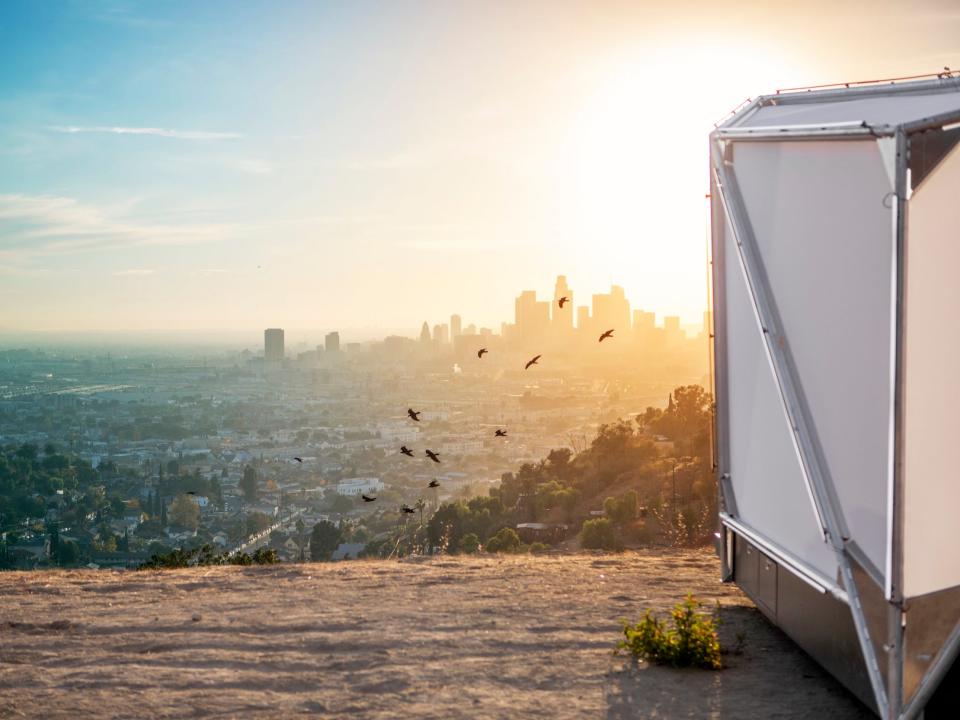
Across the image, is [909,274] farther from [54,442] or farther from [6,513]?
[54,442]

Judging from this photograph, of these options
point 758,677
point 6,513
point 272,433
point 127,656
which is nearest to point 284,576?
point 127,656

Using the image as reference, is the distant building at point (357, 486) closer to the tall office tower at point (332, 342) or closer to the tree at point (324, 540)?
the tree at point (324, 540)

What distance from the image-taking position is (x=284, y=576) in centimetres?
863

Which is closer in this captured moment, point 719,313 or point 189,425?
point 719,313

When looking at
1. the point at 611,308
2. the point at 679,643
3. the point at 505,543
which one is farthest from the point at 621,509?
the point at 611,308

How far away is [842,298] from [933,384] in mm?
770

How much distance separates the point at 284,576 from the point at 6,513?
1055 inches

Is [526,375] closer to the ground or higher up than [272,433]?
higher up

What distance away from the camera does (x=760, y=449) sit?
605 centimetres

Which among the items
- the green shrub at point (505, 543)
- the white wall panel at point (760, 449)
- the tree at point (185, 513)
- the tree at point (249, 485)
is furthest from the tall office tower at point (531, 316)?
the white wall panel at point (760, 449)

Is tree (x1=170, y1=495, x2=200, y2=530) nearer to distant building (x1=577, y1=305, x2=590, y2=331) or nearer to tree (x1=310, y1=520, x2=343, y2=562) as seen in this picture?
tree (x1=310, y1=520, x2=343, y2=562)

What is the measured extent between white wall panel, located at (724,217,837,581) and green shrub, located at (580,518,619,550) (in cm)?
680

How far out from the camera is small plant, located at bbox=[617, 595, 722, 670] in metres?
5.62

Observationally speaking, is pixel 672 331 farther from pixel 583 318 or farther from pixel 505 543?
pixel 505 543
